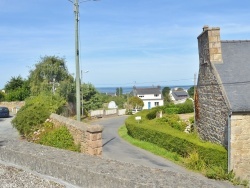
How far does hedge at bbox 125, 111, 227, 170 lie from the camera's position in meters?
16.2

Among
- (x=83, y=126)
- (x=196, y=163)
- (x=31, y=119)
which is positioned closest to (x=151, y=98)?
(x=31, y=119)

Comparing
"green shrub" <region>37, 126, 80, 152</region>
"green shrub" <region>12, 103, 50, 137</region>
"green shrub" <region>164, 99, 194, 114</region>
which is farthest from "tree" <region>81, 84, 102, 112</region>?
"green shrub" <region>37, 126, 80, 152</region>

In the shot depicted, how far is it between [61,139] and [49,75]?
32536mm

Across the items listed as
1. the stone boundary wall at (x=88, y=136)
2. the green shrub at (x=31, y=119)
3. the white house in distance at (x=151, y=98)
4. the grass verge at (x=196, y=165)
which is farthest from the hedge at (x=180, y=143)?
the white house in distance at (x=151, y=98)

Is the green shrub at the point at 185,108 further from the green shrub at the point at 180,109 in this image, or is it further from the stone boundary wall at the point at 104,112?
the stone boundary wall at the point at 104,112

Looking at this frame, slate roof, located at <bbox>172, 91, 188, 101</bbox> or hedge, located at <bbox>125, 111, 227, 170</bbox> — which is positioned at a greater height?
slate roof, located at <bbox>172, 91, 188, 101</bbox>

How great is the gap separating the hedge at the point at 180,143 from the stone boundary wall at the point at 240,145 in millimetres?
509

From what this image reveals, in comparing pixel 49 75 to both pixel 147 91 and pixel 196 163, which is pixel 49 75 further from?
pixel 147 91

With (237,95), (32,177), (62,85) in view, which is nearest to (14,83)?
(62,85)

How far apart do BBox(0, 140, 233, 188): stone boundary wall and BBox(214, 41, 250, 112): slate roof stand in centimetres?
Answer: 1037

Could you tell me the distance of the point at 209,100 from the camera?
63.2 feet

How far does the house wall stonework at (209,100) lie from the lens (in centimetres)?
1715

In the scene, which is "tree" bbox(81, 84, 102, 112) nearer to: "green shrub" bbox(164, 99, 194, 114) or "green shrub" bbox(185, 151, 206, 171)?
"green shrub" bbox(164, 99, 194, 114)

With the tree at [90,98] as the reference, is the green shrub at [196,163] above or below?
below
